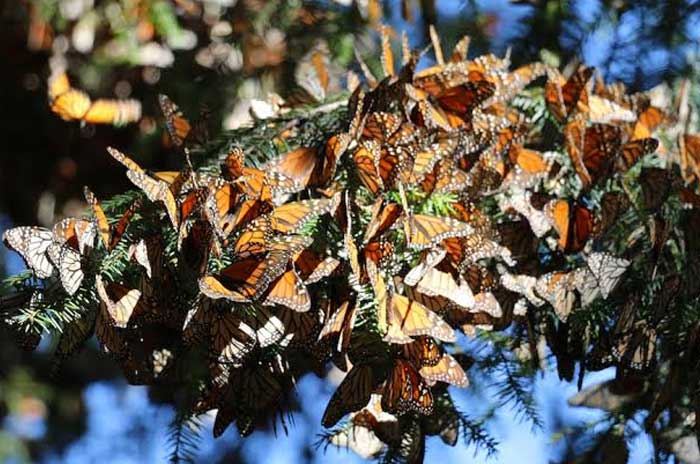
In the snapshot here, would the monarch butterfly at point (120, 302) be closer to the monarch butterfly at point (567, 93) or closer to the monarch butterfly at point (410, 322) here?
the monarch butterfly at point (410, 322)

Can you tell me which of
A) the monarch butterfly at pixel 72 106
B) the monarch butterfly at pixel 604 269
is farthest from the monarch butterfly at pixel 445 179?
the monarch butterfly at pixel 72 106

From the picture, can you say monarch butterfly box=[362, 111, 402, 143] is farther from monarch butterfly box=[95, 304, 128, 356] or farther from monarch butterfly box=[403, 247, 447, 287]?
monarch butterfly box=[95, 304, 128, 356]

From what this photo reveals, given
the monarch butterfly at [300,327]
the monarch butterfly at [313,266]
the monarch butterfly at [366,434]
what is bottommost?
the monarch butterfly at [366,434]

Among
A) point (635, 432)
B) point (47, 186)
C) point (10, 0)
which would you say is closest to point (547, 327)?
point (635, 432)

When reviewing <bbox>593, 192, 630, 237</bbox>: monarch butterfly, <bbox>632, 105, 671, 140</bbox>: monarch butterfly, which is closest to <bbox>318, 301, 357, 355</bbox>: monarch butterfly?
<bbox>593, 192, 630, 237</bbox>: monarch butterfly

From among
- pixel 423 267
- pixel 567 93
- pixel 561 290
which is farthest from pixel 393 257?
pixel 567 93
